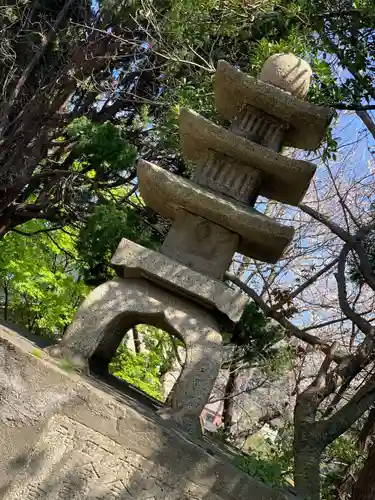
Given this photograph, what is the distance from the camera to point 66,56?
831 centimetres

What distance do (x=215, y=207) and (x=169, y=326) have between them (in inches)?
35.7

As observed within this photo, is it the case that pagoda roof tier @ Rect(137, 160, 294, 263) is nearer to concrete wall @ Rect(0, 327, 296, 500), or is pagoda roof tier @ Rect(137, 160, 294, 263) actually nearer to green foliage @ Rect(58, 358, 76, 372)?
green foliage @ Rect(58, 358, 76, 372)

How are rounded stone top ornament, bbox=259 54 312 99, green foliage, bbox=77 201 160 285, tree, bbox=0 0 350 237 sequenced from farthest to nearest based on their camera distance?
tree, bbox=0 0 350 237 < green foliage, bbox=77 201 160 285 < rounded stone top ornament, bbox=259 54 312 99

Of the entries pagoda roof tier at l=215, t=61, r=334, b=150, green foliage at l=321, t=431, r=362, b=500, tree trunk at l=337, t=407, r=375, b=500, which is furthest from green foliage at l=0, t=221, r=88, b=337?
pagoda roof tier at l=215, t=61, r=334, b=150

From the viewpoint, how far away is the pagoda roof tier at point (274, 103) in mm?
4586

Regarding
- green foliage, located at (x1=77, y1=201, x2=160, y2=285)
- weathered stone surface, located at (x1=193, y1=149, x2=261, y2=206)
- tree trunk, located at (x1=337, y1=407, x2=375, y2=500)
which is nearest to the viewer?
weathered stone surface, located at (x1=193, y1=149, x2=261, y2=206)

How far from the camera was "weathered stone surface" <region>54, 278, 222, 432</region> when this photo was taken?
3.68m

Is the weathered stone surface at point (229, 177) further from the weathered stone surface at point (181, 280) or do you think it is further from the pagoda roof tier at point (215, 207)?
the weathered stone surface at point (181, 280)

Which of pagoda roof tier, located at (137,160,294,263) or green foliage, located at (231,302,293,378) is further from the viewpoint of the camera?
green foliage, located at (231,302,293,378)

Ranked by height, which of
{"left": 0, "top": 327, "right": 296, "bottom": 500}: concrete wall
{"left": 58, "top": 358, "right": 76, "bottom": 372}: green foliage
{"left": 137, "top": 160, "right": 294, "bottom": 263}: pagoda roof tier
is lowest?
{"left": 0, "top": 327, "right": 296, "bottom": 500}: concrete wall

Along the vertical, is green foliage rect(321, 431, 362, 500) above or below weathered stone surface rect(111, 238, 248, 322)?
below

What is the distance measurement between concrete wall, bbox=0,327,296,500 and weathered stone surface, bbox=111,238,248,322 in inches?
37.6

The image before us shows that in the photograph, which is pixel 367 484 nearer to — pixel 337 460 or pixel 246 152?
pixel 246 152

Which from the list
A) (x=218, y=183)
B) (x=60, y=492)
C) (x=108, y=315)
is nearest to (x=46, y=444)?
(x=60, y=492)
